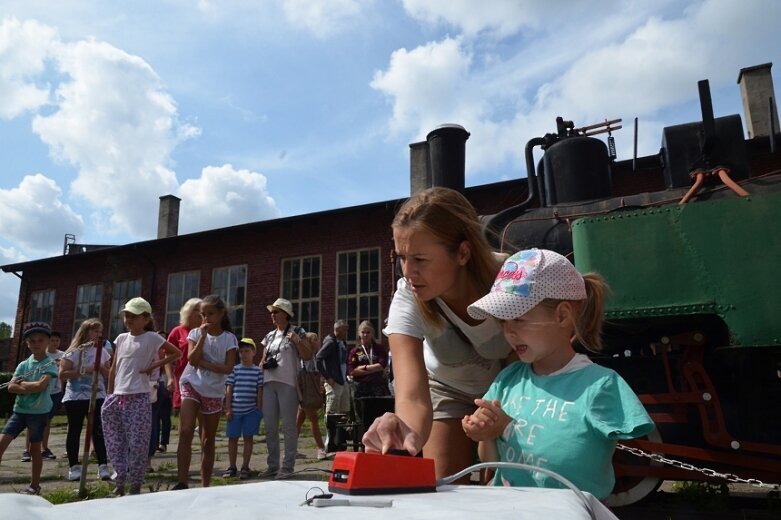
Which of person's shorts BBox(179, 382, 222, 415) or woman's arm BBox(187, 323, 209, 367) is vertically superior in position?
woman's arm BBox(187, 323, 209, 367)

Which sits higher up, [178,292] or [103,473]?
[178,292]

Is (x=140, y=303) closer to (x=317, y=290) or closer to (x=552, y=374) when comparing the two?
(x=552, y=374)

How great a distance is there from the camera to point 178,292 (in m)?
22.0

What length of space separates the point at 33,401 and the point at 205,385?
6.07ft

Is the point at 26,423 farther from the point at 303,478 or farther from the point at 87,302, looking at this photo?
the point at 87,302

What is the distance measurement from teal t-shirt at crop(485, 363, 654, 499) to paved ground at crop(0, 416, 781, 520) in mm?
577

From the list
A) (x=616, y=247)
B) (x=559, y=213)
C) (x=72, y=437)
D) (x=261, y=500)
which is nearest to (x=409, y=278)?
(x=261, y=500)

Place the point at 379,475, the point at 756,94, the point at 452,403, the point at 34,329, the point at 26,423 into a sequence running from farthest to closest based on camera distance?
the point at 756,94, the point at 34,329, the point at 26,423, the point at 452,403, the point at 379,475

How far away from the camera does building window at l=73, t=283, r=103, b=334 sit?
78.5 feet

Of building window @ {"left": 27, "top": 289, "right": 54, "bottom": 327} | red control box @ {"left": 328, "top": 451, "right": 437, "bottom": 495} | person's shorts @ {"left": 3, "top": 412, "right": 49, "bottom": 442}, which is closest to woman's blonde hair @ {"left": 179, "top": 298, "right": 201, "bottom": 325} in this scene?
person's shorts @ {"left": 3, "top": 412, "right": 49, "bottom": 442}

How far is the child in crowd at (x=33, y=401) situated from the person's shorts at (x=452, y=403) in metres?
4.48

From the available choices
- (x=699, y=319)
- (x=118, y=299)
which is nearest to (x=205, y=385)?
(x=699, y=319)

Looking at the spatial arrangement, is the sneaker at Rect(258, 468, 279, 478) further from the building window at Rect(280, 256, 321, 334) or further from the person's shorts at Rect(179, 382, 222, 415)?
the building window at Rect(280, 256, 321, 334)

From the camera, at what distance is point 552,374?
1.75 m
